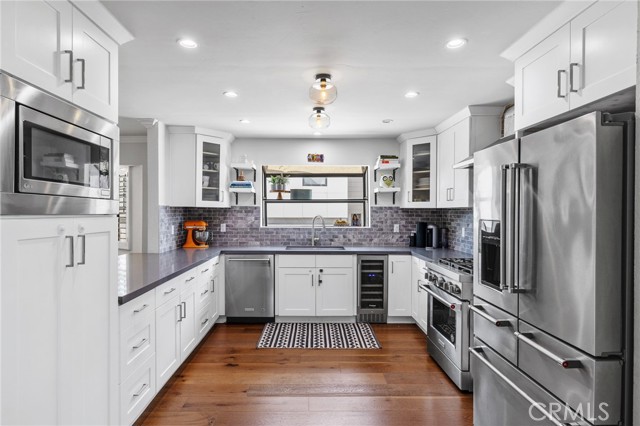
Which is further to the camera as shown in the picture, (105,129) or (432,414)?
(432,414)

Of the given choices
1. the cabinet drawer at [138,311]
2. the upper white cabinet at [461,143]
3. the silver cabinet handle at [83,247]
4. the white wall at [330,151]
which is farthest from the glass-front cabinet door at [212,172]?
the silver cabinet handle at [83,247]

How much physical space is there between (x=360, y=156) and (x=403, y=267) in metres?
1.64

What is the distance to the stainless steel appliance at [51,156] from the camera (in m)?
1.24

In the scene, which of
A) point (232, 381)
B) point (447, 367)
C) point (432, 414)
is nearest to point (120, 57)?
point (232, 381)

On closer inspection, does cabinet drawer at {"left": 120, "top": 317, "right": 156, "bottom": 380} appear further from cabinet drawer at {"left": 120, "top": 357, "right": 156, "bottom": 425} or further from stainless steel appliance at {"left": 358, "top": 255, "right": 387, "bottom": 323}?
stainless steel appliance at {"left": 358, "top": 255, "right": 387, "bottom": 323}

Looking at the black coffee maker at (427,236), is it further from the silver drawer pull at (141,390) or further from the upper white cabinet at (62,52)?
the upper white cabinet at (62,52)

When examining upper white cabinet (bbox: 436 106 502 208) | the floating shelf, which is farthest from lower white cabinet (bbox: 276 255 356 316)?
upper white cabinet (bbox: 436 106 502 208)

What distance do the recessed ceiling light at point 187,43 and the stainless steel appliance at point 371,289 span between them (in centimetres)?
295

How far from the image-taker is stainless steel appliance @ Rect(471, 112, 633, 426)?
1.33 meters

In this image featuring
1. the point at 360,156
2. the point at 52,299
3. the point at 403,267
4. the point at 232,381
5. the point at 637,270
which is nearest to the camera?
the point at 637,270

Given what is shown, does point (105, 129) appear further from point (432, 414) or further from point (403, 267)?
point (403, 267)

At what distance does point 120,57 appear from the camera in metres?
2.31

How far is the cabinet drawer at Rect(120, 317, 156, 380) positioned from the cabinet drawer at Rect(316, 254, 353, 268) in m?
2.20

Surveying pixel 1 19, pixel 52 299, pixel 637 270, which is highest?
pixel 1 19
